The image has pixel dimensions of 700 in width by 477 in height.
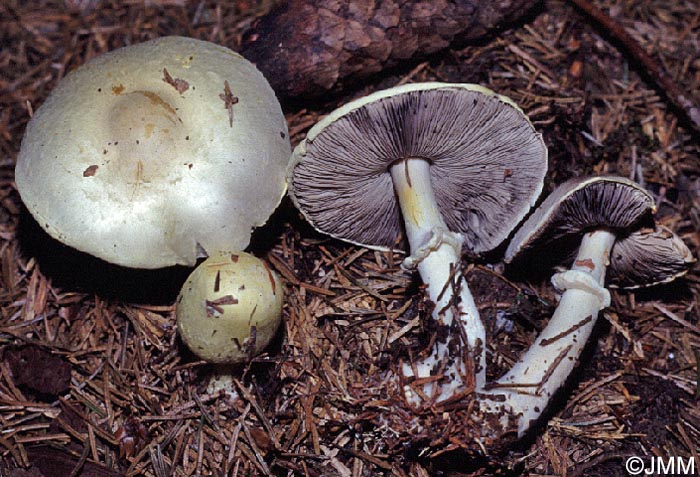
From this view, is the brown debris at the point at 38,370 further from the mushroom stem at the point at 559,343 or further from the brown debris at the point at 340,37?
the mushroom stem at the point at 559,343

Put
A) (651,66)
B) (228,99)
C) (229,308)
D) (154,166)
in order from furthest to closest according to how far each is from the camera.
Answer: (651,66) < (228,99) < (154,166) < (229,308)

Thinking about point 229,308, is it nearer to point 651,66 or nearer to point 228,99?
point 228,99

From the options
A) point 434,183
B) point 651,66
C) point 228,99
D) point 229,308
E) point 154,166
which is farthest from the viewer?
point 651,66

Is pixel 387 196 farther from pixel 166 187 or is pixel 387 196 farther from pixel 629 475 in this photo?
pixel 629 475

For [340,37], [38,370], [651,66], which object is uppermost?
[651,66]

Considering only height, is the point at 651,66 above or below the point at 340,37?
above
